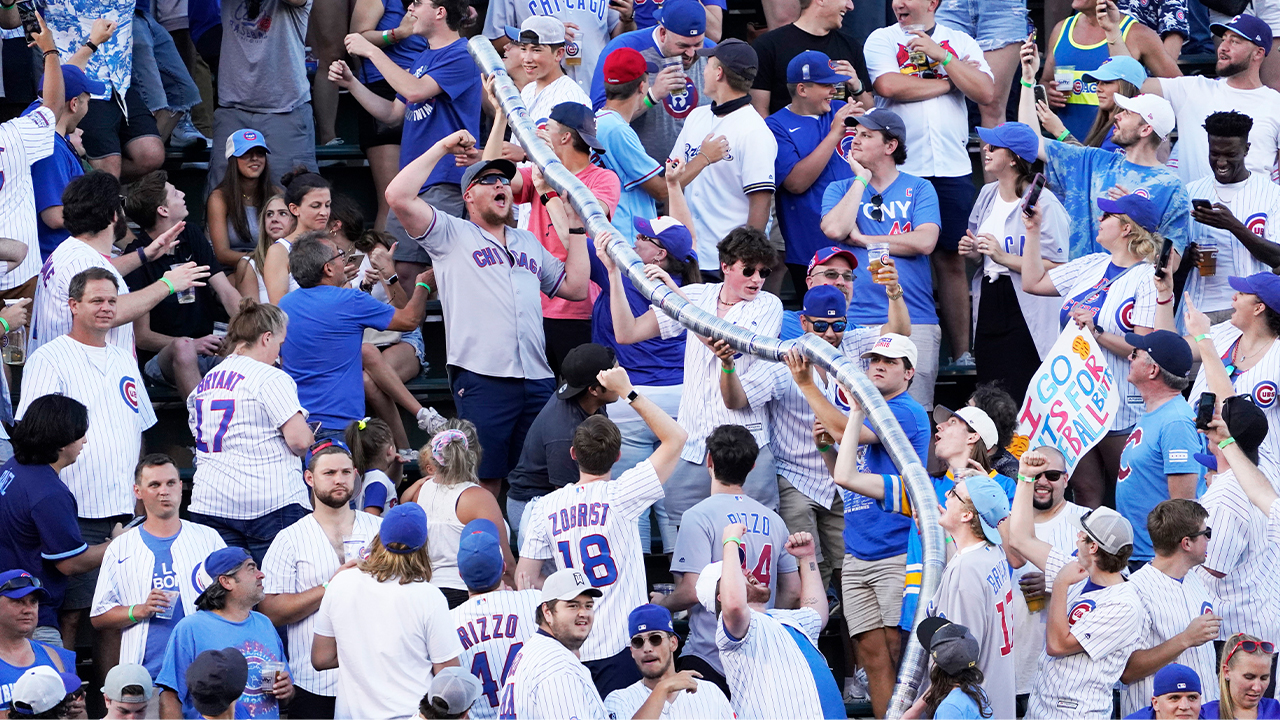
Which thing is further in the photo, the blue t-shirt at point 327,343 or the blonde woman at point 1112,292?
the blonde woman at point 1112,292

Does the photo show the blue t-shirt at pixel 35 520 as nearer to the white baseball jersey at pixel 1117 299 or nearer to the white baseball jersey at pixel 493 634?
the white baseball jersey at pixel 493 634

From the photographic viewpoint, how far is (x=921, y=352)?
8.86m

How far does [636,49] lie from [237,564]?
14.1ft

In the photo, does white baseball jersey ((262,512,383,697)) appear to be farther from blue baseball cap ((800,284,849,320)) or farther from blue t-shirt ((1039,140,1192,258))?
blue t-shirt ((1039,140,1192,258))

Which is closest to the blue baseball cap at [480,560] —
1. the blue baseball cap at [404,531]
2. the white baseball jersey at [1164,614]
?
the blue baseball cap at [404,531]

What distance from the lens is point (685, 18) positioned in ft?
30.2

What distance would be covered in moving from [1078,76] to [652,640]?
5.69 m

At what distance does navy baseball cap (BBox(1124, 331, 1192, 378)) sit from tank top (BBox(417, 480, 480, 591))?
3125 millimetres

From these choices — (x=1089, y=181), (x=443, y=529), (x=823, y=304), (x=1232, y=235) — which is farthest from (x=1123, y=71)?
(x=443, y=529)

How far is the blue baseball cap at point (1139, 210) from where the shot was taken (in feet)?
27.2

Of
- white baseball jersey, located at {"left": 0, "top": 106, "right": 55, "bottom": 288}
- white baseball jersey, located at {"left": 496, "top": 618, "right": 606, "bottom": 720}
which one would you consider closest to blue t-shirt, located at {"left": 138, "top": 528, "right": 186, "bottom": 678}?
white baseball jersey, located at {"left": 496, "top": 618, "right": 606, "bottom": 720}

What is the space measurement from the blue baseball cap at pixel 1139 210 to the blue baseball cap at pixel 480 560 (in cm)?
378

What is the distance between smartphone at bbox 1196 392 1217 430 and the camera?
23.5ft

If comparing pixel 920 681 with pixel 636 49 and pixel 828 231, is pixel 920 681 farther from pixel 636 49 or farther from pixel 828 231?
pixel 636 49
